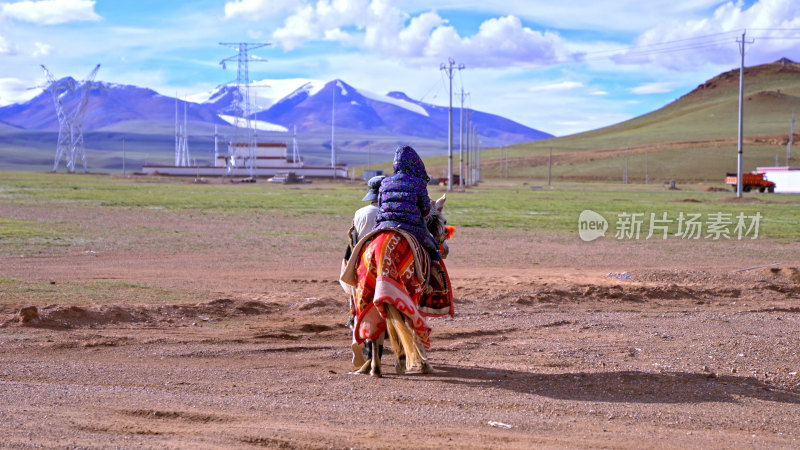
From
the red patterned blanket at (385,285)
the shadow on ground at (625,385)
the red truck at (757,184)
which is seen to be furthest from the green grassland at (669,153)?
the red patterned blanket at (385,285)

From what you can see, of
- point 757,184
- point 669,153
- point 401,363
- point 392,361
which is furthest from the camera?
point 669,153

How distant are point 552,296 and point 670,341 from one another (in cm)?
353

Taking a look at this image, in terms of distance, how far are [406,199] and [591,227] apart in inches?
824

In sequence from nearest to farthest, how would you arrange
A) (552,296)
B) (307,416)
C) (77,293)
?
(307,416) < (77,293) < (552,296)

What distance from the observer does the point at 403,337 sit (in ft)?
27.1

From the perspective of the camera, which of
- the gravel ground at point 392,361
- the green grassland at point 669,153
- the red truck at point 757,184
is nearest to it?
the gravel ground at point 392,361

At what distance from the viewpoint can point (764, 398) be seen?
25.4 feet

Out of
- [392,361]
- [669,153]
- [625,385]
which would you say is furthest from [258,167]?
[625,385]

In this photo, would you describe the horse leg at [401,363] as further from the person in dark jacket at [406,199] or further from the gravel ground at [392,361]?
the person in dark jacket at [406,199]

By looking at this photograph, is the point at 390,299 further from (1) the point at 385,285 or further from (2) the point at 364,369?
(2) the point at 364,369

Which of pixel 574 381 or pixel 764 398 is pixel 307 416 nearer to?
pixel 574 381

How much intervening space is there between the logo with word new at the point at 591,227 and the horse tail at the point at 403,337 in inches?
675

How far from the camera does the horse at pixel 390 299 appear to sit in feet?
27.1

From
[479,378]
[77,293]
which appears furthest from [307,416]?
[77,293]
